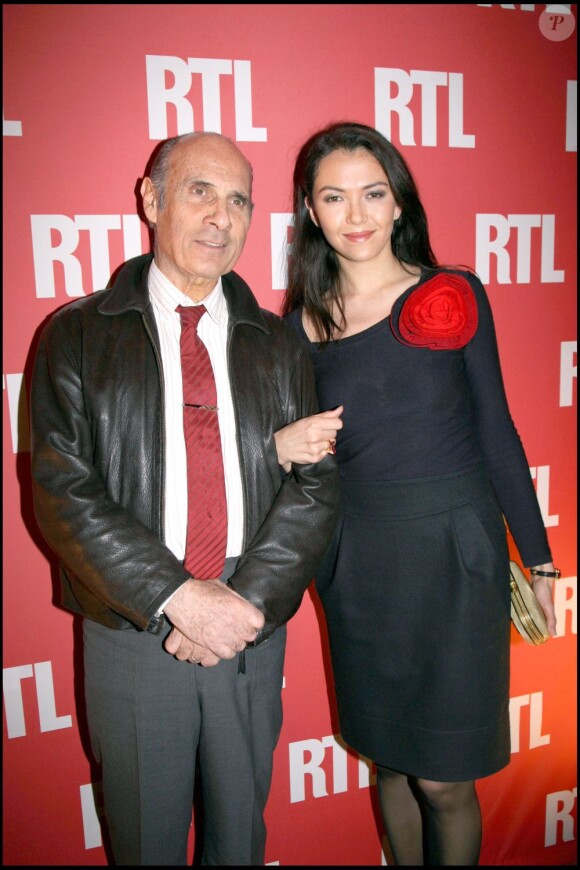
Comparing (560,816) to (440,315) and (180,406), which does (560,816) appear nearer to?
(440,315)

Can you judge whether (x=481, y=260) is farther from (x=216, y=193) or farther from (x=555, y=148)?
(x=216, y=193)

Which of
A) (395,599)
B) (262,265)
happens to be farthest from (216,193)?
(395,599)

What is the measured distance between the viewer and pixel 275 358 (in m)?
1.72

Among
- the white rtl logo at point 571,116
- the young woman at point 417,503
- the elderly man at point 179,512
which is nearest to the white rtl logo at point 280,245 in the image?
the young woman at point 417,503

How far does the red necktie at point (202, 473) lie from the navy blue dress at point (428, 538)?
411 millimetres

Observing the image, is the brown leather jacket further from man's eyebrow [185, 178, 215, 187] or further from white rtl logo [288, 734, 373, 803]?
Result: white rtl logo [288, 734, 373, 803]

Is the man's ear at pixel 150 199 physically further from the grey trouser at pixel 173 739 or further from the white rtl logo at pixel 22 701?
the white rtl logo at pixel 22 701

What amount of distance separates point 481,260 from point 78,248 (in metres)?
1.36

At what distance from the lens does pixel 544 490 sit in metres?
2.59

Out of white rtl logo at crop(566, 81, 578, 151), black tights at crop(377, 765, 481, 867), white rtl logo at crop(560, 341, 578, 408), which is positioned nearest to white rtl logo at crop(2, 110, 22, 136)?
white rtl logo at crop(566, 81, 578, 151)

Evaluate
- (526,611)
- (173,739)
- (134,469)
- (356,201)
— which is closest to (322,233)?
(356,201)

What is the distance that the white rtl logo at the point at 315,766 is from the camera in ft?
8.00

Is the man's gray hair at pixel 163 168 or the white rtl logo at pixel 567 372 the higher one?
the man's gray hair at pixel 163 168

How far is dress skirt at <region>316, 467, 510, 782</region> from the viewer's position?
181cm
